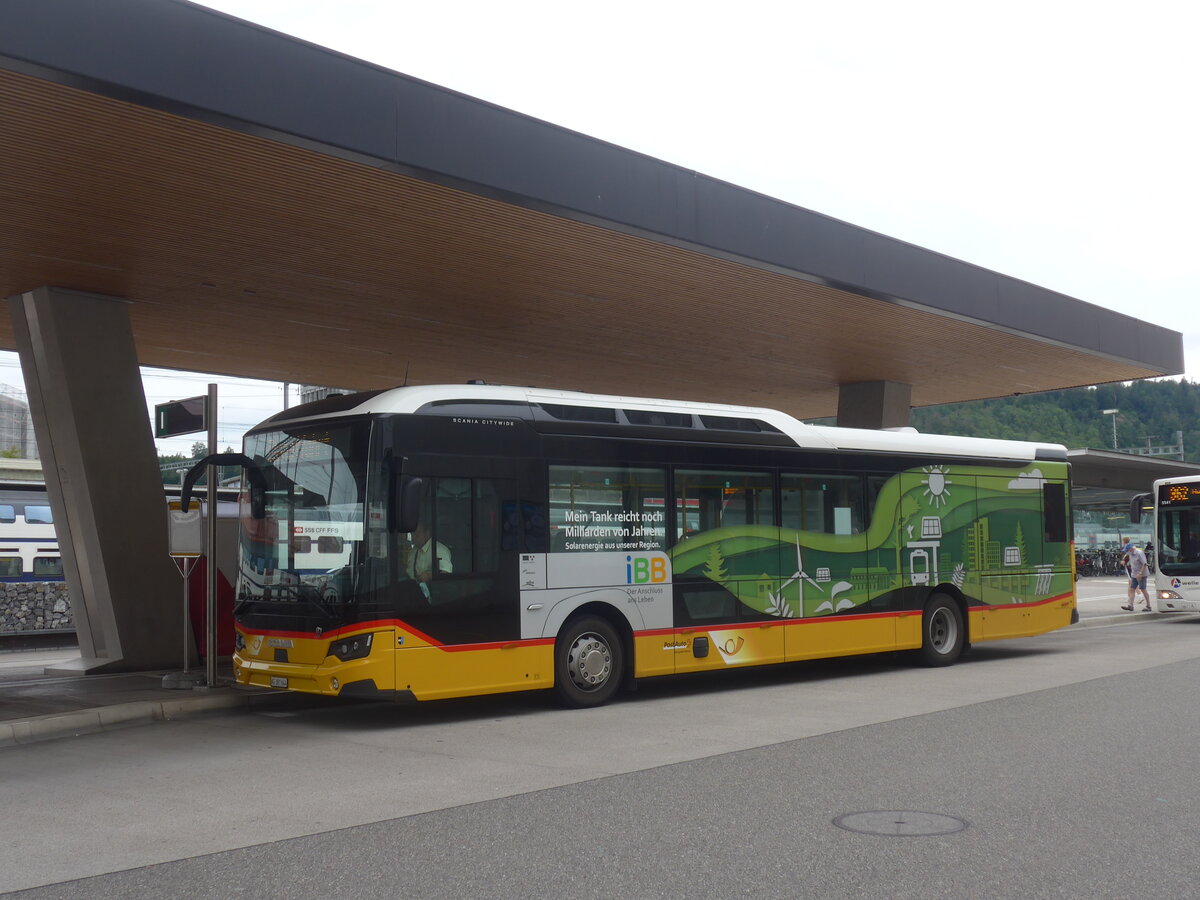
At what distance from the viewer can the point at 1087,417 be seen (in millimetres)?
100562

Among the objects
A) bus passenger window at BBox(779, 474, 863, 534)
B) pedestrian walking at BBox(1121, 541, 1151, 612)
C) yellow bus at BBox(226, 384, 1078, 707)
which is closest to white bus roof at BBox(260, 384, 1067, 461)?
yellow bus at BBox(226, 384, 1078, 707)

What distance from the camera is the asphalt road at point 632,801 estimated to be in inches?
224

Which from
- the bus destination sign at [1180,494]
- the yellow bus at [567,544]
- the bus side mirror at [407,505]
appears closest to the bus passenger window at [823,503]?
the yellow bus at [567,544]

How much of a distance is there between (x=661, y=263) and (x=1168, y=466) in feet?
133

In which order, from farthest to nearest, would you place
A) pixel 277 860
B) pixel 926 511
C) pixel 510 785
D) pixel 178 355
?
1. pixel 178 355
2. pixel 926 511
3. pixel 510 785
4. pixel 277 860

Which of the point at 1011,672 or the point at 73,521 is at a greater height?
the point at 73,521

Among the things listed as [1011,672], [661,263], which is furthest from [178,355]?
[1011,672]

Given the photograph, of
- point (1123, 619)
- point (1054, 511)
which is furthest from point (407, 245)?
point (1123, 619)

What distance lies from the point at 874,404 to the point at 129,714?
16.9m

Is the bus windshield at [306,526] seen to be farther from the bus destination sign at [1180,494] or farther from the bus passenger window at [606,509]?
the bus destination sign at [1180,494]

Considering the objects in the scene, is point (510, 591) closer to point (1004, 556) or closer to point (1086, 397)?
point (1004, 556)

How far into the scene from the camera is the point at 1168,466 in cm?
4869

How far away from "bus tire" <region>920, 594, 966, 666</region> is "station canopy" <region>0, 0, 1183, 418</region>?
14.5 ft

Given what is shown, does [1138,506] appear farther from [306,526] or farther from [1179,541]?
[306,526]
